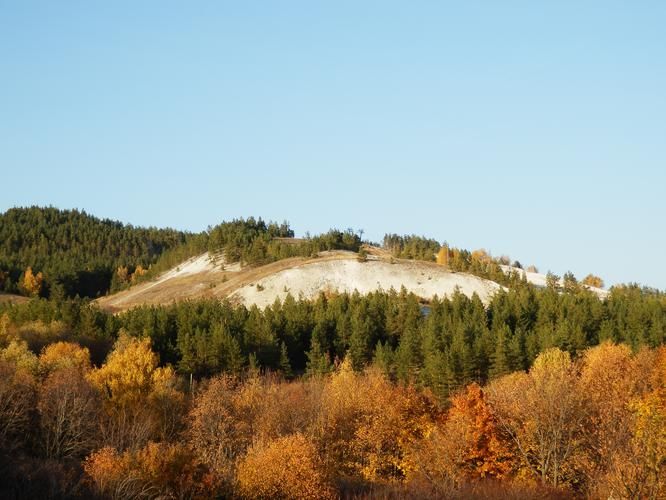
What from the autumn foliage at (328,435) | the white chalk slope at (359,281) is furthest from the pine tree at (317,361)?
the white chalk slope at (359,281)

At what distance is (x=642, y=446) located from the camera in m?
46.6

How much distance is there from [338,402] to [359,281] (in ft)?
285

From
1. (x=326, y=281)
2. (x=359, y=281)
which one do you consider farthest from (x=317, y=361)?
(x=359, y=281)

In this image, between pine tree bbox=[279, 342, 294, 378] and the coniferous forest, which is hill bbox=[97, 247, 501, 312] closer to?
the coniferous forest

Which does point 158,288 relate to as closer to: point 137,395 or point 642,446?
point 137,395

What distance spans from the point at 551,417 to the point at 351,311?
215 feet

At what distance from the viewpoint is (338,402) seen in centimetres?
7706

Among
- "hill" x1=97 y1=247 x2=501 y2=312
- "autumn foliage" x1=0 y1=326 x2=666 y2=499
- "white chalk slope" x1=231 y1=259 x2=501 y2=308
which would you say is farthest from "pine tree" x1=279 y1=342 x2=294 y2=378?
"white chalk slope" x1=231 y1=259 x2=501 y2=308

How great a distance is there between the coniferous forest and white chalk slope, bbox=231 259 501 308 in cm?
2163

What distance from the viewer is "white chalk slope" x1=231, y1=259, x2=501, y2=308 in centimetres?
15712

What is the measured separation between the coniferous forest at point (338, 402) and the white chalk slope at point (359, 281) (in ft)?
71.0

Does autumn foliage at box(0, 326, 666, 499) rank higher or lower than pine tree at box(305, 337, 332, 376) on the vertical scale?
lower

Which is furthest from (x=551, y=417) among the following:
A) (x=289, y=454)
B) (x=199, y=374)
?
(x=199, y=374)

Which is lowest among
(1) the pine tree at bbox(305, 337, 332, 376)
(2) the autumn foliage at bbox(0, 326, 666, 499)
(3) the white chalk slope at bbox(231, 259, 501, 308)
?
(2) the autumn foliage at bbox(0, 326, 666, 499)
